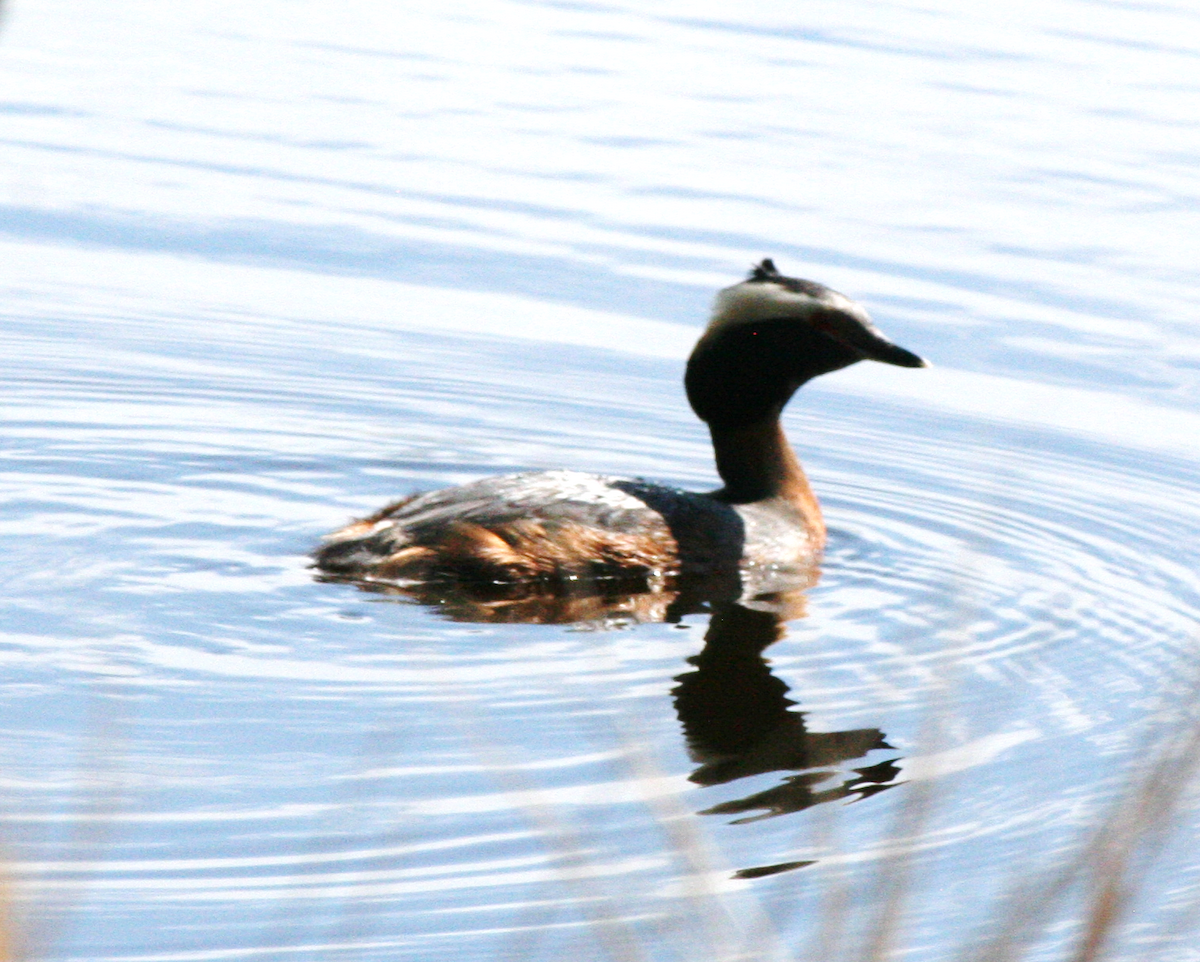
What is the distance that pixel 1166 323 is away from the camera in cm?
1238

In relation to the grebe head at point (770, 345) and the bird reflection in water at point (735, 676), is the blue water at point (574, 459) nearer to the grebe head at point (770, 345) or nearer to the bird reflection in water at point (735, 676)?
the bird reflection in water at point (735, 676)

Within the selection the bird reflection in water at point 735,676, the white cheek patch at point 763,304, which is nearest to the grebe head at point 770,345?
the white cheek patch at point 763,304

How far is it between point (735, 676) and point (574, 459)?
9.61ft

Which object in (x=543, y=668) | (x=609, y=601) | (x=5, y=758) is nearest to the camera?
(x=5, y=758)

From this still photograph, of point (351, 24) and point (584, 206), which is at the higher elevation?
point (351, 24)

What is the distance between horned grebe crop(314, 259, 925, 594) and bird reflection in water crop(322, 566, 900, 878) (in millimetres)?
84

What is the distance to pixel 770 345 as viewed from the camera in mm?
9117

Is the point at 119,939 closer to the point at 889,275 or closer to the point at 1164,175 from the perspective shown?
the point at 889,275

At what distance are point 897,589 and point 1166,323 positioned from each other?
4663 millimetres

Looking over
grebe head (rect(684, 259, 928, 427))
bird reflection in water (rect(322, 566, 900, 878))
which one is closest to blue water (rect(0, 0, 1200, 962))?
bird reflection in water (rect(322, 566, 900, 878))

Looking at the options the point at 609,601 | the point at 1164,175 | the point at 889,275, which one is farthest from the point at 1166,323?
the point at 609,601

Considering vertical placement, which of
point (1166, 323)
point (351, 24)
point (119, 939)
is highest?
point (351, 24)

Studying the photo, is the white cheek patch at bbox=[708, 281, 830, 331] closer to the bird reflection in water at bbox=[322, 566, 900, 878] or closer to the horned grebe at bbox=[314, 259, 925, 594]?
the horned grebe at bbox=[314, 259, 925, 594]

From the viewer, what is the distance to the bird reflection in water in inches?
252
